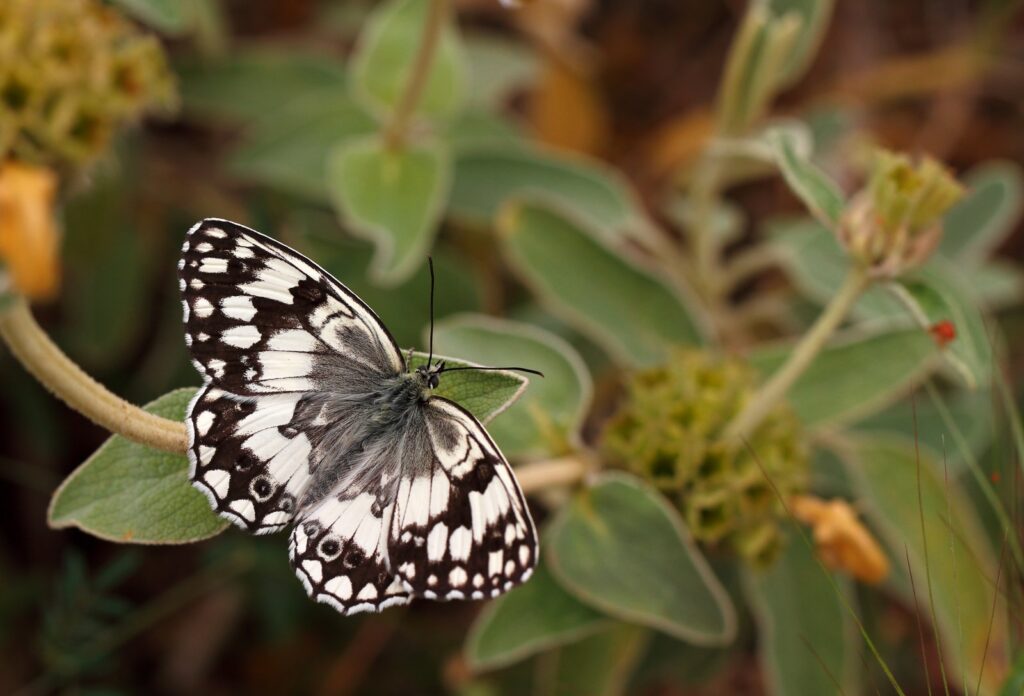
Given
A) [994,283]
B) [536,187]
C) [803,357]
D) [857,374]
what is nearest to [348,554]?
[803,357]

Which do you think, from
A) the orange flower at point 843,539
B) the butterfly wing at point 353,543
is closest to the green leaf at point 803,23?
the orange flower at point 843,539

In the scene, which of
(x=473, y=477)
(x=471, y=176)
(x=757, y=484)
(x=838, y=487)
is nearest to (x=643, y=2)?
(x=471, y=176)

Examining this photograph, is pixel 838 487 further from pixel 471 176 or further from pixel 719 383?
pixel 471 176

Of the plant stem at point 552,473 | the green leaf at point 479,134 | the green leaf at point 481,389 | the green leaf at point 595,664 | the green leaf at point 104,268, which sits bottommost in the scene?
the green leaf at point 595,664

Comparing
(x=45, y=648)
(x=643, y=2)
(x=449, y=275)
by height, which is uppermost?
(x=643, y=2)

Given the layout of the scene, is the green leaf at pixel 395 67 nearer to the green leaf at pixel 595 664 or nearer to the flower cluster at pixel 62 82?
the flower cluster at pixel 62 82
